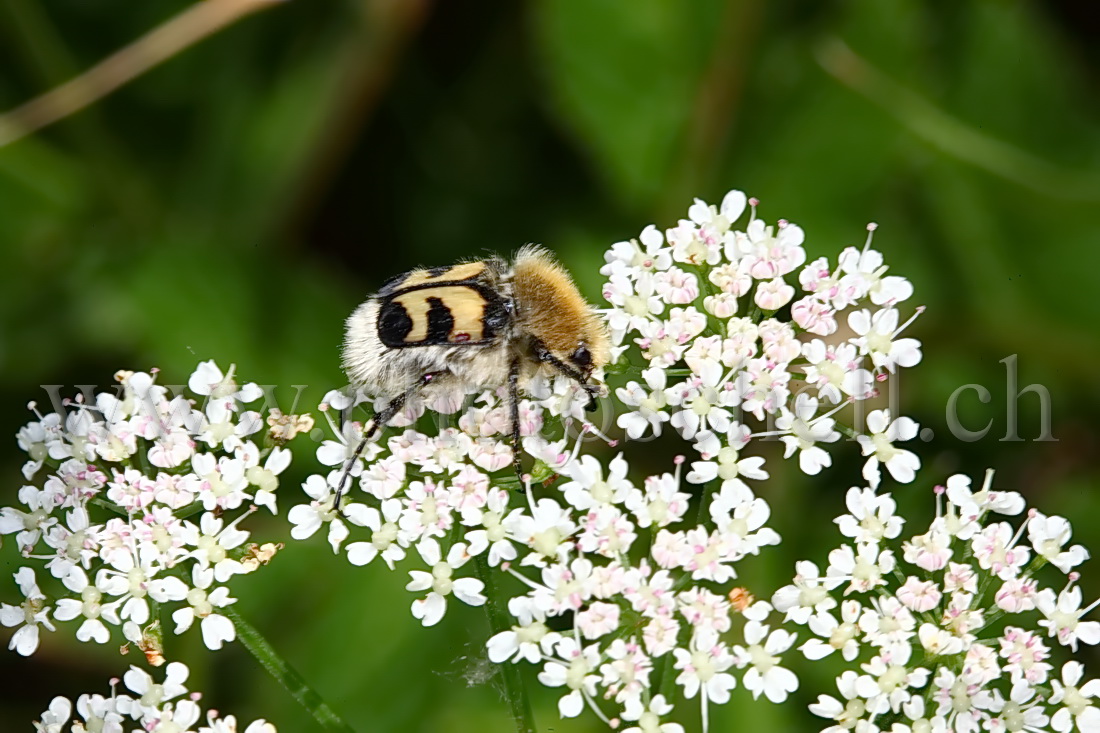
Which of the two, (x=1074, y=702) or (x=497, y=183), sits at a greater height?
(x=497, y=183)

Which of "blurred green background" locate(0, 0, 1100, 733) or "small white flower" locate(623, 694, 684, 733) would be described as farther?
"blurred green background" locate(0, 0, 1100, 733)

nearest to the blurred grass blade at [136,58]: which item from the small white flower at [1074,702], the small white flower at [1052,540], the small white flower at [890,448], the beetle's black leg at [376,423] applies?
the beetle's black leg at [376,423]

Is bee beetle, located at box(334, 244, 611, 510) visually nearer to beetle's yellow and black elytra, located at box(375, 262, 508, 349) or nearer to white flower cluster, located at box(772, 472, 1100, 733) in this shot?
beetle's yellow and black elytra, located at box(375, 262, 508, 349)

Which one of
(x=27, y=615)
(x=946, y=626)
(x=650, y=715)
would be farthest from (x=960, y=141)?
(x=27, y=615)

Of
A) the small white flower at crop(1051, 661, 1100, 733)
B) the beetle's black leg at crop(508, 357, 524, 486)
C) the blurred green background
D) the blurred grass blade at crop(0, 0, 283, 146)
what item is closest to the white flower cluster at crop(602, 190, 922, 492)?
the beetle's black leg at crop(508, 357, 524, 486)

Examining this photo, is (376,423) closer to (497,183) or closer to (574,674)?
(574,674)
